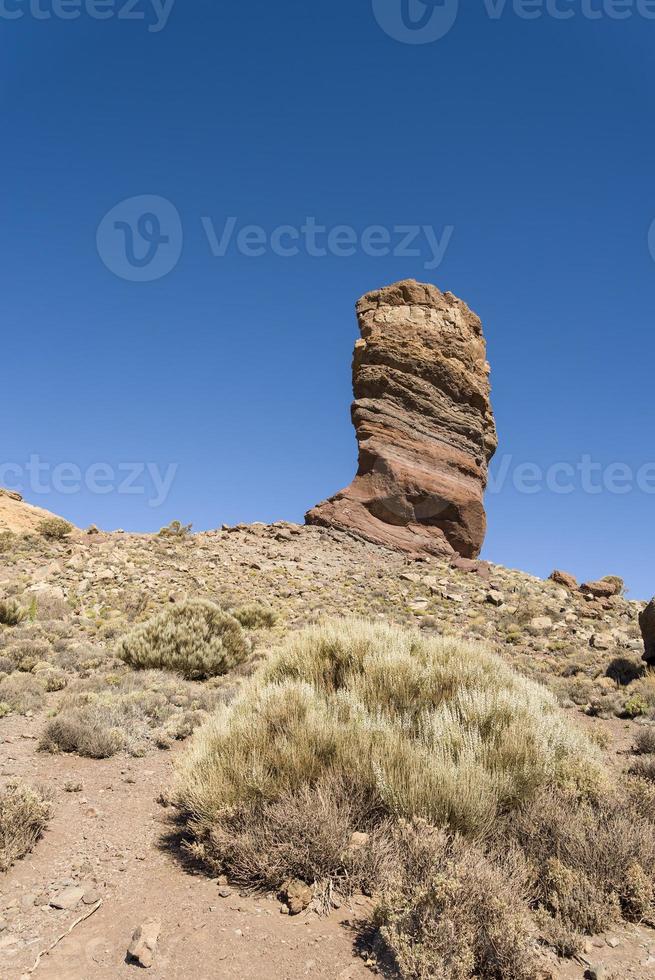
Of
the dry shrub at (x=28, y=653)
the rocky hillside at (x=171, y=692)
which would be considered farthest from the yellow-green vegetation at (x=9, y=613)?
the dry shrub at (x=28, y=653)

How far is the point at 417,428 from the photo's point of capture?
2858 centimetres

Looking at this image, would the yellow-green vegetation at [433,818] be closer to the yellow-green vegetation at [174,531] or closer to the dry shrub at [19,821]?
the dry shrub at [19,821]

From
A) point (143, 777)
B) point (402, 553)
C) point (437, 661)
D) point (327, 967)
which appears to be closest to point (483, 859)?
point (327, 967)

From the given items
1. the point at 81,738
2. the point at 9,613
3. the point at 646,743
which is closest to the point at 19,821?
the point at 81,738

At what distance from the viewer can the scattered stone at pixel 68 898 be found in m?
3.74

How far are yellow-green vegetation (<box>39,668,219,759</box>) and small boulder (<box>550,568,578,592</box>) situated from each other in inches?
883

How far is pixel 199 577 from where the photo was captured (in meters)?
20.4

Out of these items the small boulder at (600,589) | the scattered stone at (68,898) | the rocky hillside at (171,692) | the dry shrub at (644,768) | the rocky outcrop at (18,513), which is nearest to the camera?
the rocky hillside at (171,692)

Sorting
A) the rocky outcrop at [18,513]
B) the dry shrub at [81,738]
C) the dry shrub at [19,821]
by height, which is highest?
the rocky outcrop at [18,513]

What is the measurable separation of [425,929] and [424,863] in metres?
0.53

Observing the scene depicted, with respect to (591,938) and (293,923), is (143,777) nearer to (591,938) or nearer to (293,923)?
(293,923)

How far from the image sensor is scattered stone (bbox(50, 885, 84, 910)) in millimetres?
3736

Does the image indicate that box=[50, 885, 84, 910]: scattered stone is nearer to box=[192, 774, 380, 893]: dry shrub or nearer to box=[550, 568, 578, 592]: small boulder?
box=[192, 774, 380, 893]: dry shrub

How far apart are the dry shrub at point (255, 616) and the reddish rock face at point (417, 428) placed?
10.8 metres
